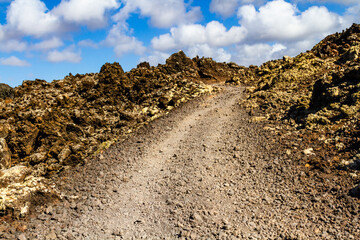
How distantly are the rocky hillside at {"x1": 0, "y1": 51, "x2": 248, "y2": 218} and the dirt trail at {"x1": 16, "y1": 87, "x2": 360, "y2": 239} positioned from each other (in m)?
1.53

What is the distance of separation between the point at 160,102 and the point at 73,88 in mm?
8453

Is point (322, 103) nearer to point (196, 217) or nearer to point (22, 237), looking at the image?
point (196, 217)

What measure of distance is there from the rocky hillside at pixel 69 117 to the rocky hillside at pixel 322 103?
8.56 m

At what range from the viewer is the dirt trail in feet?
31.0

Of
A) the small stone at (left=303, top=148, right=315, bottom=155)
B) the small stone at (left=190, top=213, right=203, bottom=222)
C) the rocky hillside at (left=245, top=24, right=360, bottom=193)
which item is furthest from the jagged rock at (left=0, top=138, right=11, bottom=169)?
the small stone at (left=303, top=148, right=315, bottom=155)

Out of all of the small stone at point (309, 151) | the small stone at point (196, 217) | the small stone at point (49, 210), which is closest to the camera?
the small stone at point (196, 217)

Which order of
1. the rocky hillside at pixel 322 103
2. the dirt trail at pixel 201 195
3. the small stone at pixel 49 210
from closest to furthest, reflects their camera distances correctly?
the dirt trail at pixel 201 195 → the small stone at pixel 49 210 → the rocky hillside at pixel 322 103

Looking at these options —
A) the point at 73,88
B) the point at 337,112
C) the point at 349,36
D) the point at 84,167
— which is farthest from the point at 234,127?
the point at 349,36

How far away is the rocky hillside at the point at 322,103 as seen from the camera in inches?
479

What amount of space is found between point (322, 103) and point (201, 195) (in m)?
10.4

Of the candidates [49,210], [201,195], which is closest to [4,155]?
[49,210]

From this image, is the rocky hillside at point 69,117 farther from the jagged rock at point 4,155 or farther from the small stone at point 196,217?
the small stone at point 196,217

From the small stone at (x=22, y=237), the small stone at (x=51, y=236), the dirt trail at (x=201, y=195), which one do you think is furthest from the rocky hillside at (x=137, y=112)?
the small stone at (x=51, y=236)

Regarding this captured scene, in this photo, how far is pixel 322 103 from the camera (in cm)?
1588
